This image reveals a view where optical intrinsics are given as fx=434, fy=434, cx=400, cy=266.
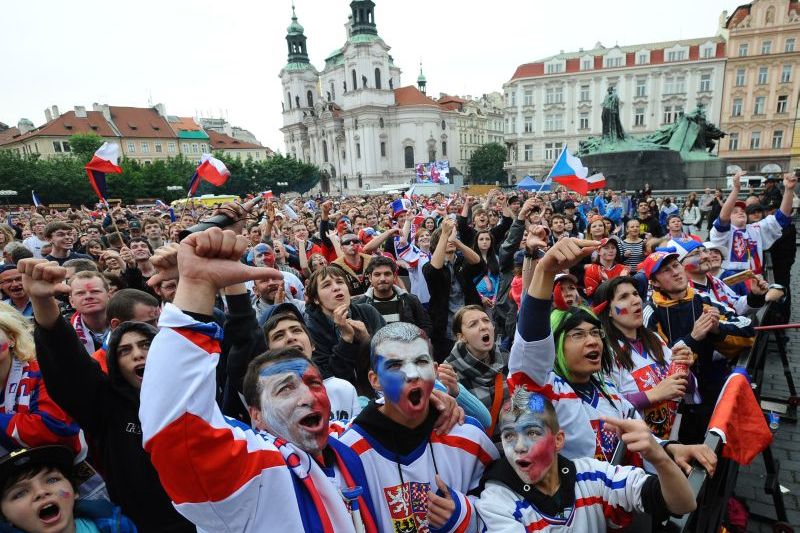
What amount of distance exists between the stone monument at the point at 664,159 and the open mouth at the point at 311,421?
23217 millimetres

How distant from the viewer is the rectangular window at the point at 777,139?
52.6 m

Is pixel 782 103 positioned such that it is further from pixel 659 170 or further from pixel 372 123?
pixel 372 123

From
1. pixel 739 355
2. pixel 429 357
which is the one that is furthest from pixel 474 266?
pixel 429 357

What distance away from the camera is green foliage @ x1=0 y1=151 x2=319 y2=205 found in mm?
44688

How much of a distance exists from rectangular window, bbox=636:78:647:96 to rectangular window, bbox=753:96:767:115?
1233 cm

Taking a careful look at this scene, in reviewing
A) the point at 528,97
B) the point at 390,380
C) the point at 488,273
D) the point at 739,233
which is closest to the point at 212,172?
the point at 488,273

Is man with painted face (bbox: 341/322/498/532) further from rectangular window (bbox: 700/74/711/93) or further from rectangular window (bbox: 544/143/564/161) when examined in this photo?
rectangular window (bbox: 700/74/711/93)

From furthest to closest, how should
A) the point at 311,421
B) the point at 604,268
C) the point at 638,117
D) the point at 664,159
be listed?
the point at 638,117
the point at 664,159
the point at 604,268
the point at 311,421

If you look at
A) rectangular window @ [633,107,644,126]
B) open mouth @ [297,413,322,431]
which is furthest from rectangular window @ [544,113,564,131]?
open mouth @ [297,413,322,431]

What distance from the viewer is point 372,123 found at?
76312 mm

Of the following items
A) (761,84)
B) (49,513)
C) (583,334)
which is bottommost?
(49,513)

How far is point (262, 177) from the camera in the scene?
68.3 meters

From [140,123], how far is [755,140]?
95349 mm

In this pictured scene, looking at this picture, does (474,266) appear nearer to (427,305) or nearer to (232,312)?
(427,305)
